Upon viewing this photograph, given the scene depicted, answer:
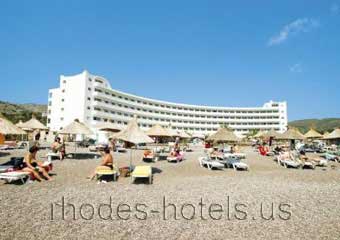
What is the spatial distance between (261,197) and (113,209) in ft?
15.1

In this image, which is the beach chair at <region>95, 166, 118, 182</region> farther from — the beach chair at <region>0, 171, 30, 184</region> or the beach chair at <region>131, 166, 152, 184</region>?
the beach chair at <region>0, 171, 30, 184</region>

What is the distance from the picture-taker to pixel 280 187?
10.4 m

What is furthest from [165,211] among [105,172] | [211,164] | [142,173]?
[211,164]

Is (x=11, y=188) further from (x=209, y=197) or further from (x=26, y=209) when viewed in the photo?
(x=209, y=197)

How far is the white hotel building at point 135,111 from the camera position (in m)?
62.1

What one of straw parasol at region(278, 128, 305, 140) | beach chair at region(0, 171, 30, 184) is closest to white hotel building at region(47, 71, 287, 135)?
straw parasol at region(278, 128, 305, 140)

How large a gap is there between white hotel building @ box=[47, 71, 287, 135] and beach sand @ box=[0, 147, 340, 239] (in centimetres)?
4477

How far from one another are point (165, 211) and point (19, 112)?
10561 centimetres

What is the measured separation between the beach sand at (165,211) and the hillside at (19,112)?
48.7 m

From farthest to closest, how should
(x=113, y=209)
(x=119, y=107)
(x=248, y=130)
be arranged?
(x=248, y=130) < (x=119, y=107) < (x=113, y=209)

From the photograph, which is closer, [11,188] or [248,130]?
[11,188]

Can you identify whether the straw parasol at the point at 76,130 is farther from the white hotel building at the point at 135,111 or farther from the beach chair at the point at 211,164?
the white hotel building at the point at 135,111

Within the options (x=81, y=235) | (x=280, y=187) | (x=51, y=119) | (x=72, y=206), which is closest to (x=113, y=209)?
(x=72, y=206)

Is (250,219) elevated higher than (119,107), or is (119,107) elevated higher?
(119,107)
